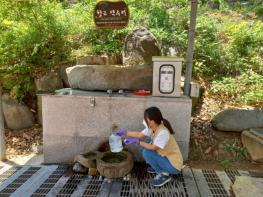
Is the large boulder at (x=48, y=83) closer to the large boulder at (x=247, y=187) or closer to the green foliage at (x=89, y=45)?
the green foliage at (x=89, y=45)

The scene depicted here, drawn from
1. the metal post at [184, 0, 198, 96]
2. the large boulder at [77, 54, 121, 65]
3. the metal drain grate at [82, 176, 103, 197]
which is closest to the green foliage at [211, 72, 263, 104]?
the metal post at [184, 0, 198, 96]

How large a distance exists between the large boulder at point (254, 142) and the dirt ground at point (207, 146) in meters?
0.11

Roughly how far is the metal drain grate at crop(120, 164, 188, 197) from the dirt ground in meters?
0.75

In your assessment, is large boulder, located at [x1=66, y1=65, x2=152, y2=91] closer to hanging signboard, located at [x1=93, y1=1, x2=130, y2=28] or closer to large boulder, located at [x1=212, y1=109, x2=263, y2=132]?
hanging signboard, located at [x1=93, y1=1, x2=130, y2=28]

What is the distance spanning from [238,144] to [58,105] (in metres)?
3.22

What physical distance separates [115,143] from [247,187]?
1.98m

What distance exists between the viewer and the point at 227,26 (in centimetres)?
866

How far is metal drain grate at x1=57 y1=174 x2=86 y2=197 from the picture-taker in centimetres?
393

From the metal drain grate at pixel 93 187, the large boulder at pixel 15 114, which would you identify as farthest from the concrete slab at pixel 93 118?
the large boulder at pixel 15 114

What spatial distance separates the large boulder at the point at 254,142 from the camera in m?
4.75

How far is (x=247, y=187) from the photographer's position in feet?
13.0

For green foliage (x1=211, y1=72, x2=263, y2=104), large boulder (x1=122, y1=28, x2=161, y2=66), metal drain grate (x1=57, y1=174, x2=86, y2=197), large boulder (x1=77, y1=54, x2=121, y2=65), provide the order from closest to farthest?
metal drain grate (x1=57, y1=174, x2=86, y2=197) → large boulder (x1=122, y1=28, x2=161, y2=66) → green foliage (x1=211, y1=72, x2=263, y2=104) → large boulder (x1=77, y1=54, x2=121, y2=65)

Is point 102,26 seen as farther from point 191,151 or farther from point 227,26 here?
point 227,26

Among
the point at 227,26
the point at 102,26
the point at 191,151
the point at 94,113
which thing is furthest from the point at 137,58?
the point at 227,26
